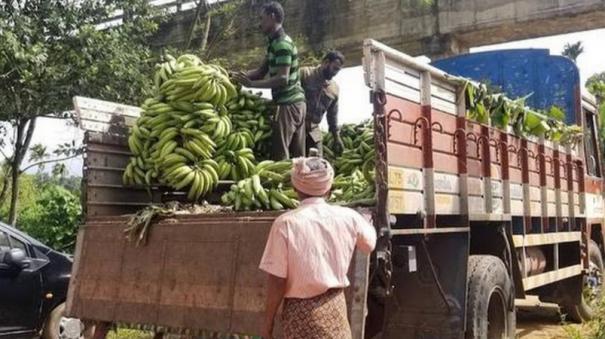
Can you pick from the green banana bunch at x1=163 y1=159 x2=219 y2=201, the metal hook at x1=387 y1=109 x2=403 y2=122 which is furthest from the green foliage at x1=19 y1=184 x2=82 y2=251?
the metal hook at x1=387 y1=109 x2=403 y2=122

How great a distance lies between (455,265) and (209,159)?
1876 millimetres

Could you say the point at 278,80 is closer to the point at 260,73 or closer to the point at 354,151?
the point at 260,73

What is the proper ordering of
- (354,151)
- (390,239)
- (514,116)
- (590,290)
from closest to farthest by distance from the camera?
(390,239), (354,151), (514,116), (590,290)

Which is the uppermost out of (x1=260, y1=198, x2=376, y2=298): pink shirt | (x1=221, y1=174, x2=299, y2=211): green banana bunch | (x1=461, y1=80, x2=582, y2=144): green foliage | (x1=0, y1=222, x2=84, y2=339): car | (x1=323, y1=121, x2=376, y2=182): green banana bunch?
(x1=461, y1=80, x2=582, y2=144): green foliage

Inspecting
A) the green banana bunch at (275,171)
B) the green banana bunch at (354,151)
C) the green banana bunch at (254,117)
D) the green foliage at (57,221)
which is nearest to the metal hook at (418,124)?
the green banana bunch at (354,151)

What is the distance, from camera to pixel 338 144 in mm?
5727

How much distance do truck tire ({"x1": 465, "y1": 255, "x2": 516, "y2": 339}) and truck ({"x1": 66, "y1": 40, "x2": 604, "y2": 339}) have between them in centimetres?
1

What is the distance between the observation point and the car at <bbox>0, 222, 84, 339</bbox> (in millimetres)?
6316

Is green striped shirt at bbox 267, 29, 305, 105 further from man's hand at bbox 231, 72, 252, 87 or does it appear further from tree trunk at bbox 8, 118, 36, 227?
tree trunk at bbox 8, 118, 36, 227

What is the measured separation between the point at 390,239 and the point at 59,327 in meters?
4.63

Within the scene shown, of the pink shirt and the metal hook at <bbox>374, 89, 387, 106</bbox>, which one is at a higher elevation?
the metal hook at <bbox>374, 89, 387, 106</bbox>

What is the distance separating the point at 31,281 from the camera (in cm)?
654

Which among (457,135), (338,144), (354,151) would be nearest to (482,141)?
(457,135)

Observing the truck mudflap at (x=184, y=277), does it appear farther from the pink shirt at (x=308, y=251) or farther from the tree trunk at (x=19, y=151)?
the tree trunk at (x=19, y=151)
